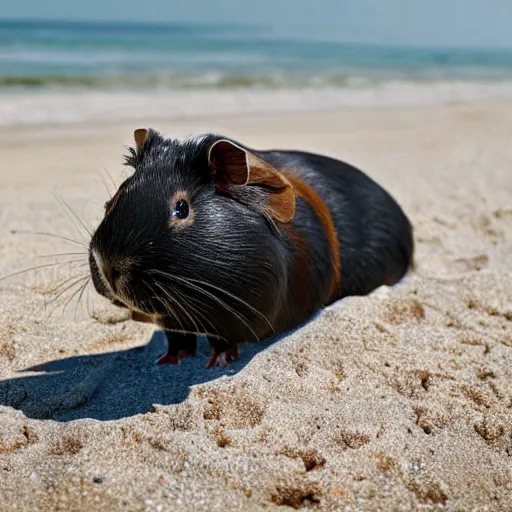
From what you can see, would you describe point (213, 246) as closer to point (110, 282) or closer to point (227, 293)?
point (227, 293)

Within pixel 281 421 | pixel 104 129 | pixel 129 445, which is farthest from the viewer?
pixel 104 129

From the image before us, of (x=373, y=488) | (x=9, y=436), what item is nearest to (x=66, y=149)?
(x=9, y=436)

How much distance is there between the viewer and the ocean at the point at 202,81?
12625 millimetres

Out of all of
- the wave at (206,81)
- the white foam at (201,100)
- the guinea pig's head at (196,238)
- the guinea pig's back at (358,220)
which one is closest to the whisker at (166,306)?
the guinea pig's head at (196,238)

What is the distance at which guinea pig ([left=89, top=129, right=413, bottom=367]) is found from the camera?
3291 millimetres

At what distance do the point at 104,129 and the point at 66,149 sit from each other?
160cm

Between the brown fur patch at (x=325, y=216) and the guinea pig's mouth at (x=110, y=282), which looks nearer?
the guinea pig's mouth at (x=110, y=282)

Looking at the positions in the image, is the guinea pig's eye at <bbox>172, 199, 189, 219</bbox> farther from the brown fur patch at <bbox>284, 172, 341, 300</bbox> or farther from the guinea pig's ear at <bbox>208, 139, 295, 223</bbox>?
the brown fur patch at <bbox>284, 172, 341, 300</bbox>

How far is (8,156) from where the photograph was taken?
836cm

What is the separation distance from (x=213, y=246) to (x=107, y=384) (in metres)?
0.90

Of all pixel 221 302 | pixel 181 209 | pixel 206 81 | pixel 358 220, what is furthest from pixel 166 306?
pixel 206 81

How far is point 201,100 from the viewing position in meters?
13.8

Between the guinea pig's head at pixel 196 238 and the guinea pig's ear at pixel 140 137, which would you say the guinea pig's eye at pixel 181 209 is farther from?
the guinea pig's ear at pixel 140 137

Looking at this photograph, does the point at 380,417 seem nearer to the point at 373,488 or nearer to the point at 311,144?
the point at 373,488
